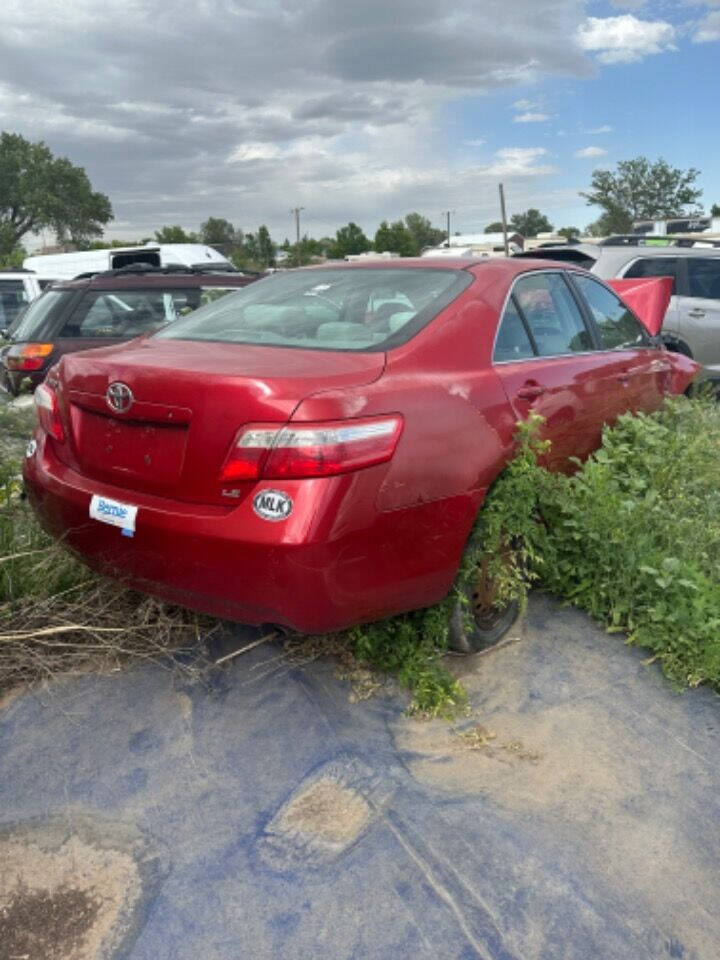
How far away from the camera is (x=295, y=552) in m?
2.45

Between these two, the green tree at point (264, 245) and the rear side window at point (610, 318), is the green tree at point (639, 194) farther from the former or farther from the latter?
the rear side window at point (610, 318)

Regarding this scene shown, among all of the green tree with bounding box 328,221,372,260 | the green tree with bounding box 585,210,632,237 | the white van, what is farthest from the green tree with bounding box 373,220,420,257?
the white van

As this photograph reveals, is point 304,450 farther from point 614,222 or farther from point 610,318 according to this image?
point 614,222

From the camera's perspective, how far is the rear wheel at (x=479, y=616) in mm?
3141

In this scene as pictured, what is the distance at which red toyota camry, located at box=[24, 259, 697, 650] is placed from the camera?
2496 millimetres

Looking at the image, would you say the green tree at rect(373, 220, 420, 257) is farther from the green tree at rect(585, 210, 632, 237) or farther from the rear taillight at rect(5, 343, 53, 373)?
the rear taillight at rect(5, 343, 53, 373)

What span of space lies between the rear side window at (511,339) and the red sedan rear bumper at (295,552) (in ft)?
2.44

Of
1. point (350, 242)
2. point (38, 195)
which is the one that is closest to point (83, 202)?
point (38, 195)

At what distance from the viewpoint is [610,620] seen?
3600mm

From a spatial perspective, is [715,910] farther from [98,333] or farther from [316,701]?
[98,333]

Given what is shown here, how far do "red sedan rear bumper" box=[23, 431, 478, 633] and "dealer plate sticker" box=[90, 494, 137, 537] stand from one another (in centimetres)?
3

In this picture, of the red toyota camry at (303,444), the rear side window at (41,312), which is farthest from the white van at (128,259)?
the red toyota camry at (303,444)

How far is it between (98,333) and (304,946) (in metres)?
6.62

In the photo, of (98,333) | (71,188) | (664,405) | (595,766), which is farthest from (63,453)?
(71,188)
